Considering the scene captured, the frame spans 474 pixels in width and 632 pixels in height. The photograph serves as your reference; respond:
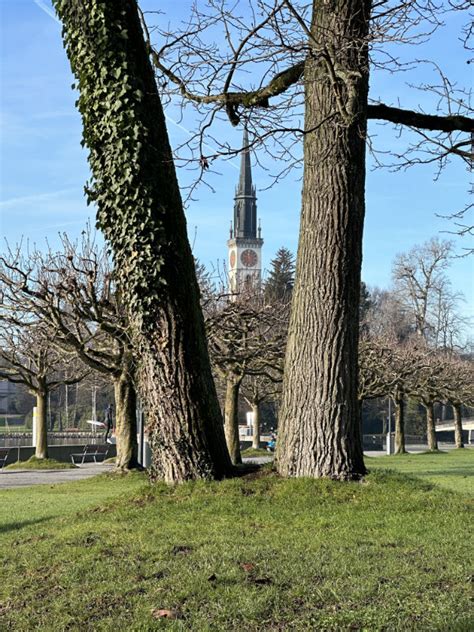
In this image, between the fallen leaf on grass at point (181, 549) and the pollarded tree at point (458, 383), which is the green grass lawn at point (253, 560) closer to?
the fallen leaf on grass at point (181, 549)

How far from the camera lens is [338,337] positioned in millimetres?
9055

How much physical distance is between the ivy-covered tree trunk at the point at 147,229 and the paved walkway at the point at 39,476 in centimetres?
1370

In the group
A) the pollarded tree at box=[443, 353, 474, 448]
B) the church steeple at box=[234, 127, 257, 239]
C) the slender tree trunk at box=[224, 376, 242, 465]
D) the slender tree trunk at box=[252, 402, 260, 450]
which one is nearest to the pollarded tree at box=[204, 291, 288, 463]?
the slender tree trunk at box=[224, 376, 242, 465]

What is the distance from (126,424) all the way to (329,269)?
13.8 metres

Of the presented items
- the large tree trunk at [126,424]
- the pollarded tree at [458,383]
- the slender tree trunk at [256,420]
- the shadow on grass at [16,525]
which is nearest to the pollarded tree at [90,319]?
the large tree trunk at [126,424]

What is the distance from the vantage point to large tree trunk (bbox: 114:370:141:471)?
21.7 meters

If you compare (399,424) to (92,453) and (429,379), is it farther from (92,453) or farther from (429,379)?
(92,453)

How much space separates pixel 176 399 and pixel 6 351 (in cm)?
2110

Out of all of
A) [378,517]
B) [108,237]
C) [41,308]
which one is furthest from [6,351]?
[378,517]

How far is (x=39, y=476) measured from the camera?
2609 cm

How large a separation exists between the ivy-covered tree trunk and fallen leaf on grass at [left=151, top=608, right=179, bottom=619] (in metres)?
4.02

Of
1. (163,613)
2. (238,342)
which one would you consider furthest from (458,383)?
(163,613)

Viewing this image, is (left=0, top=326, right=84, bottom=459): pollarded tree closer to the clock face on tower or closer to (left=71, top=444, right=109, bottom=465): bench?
(left=71, top=444, right=109, bottom=465): bench

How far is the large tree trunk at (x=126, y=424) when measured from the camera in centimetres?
2172
